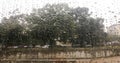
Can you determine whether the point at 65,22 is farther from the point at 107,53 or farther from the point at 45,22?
the point at 107,53

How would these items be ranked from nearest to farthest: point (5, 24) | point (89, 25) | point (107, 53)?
point (107, 53), point (5, 24), point (89, 25)

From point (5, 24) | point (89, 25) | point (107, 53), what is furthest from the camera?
point (89, 25)

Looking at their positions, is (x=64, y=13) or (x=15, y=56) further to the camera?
(x=64, y=13)

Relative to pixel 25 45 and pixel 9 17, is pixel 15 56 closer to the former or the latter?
pixel 25 45

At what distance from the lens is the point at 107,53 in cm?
2448

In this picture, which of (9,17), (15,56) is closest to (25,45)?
(15,56)

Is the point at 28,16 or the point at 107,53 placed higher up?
the point at 28,16

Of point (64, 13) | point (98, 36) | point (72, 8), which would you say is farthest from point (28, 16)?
point (98, 36)

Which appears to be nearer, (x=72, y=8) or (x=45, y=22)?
(x=45, y=22)

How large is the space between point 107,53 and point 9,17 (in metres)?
12.5

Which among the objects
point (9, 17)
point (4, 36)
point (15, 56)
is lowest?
point (15, 56)

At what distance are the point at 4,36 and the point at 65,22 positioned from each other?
7.36 meters

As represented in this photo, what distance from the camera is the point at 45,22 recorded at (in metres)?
26.0

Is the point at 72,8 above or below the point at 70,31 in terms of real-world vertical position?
above
